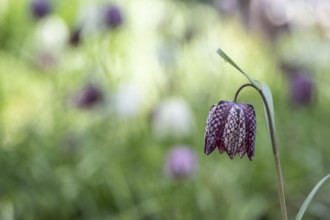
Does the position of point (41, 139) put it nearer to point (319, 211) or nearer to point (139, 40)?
point (319, 211)

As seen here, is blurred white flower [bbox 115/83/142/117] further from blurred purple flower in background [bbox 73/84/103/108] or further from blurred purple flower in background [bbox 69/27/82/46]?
blurred purple flower in background [bbox 69/27/82/46]

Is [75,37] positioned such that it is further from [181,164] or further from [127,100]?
[181,164]

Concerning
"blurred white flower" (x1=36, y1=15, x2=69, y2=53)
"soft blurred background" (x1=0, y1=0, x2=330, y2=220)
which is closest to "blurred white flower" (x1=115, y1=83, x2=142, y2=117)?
"soft blurred background" (x1=0, y1=0, x2=330, y2=220)

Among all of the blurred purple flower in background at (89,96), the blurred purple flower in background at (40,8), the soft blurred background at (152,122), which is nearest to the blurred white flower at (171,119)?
the soft blurred background at (152,122)

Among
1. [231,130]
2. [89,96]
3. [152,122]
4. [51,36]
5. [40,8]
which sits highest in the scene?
[231,130]

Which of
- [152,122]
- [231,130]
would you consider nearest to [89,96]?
[152,122]

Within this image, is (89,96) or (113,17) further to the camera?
(113,17)

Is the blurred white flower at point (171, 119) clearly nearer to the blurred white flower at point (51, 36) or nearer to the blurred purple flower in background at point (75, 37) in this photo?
the blurred purple flower in background at point (75, 37)

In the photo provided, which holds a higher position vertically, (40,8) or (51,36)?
(40,8)

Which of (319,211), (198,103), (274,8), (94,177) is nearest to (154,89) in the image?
(198,103)
